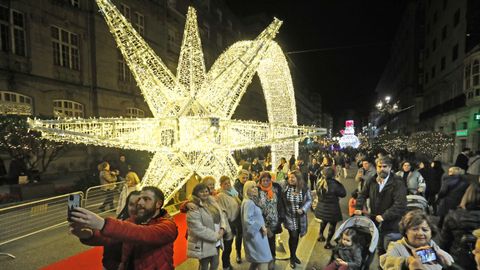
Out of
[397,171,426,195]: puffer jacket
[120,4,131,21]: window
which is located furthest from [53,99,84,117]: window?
[397,171,426,195]: puffer jacket

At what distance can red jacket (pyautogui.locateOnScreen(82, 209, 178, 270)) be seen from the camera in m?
2.05

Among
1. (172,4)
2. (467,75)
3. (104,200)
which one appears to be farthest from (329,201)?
(172,4)

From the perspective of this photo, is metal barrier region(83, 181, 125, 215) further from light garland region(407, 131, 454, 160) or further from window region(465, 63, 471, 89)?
window region(465, 63, 471, 89)

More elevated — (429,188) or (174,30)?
(174,30)

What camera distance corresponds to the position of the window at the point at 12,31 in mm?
12977

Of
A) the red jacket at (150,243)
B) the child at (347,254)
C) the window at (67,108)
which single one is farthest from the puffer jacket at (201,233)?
the window at (67,108)

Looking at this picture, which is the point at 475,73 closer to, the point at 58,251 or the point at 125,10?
the point at 125,10

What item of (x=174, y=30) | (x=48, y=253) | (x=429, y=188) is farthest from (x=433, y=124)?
(x=48, y=253)

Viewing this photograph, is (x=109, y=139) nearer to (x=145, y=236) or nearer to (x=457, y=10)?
(x=145, y=236)

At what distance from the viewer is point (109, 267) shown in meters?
2.57

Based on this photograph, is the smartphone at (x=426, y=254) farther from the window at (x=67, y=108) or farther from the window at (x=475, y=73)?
the window at (x=475, y=73)

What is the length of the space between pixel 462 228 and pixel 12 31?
18.2 m

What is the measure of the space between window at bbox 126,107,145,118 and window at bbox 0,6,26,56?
6885mm

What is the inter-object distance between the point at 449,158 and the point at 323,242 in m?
25.5
